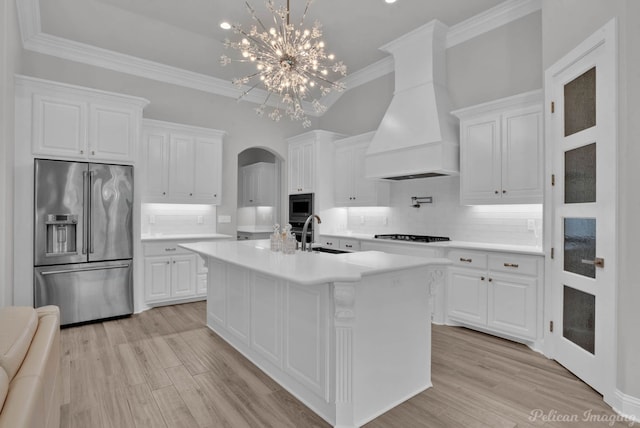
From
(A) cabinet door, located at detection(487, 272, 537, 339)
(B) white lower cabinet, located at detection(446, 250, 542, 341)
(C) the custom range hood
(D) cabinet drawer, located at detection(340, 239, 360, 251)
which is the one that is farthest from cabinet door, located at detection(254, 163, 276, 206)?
(A) cabinet door, located at detection(487, 272, 537, 339)

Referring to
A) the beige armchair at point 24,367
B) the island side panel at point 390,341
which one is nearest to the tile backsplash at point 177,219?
the beige armchair at point 24,367

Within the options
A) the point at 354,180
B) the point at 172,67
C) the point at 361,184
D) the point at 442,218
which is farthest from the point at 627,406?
the point at 172,67

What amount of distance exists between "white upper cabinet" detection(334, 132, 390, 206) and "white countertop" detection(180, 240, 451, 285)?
2542 mm

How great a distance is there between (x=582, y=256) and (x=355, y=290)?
78.4 inches

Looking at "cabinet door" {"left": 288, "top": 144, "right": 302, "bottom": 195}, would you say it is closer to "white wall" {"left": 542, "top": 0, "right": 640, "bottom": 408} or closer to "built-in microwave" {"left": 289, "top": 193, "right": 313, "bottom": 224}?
"built-in microwave" {"left": 289, "top": 193, "right": 313, "bottom": 224}

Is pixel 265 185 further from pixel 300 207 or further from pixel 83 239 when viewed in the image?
pixel 83 239

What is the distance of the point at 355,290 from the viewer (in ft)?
6.82

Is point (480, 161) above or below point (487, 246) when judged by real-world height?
above

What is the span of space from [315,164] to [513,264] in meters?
3.38

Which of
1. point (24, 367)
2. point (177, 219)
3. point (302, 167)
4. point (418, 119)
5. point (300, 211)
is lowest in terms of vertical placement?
point (24, 367)

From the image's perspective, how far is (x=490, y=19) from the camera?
13.4 ft

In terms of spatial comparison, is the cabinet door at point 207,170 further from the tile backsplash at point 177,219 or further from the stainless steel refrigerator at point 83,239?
the stainless steel refrigerator at point 83,239

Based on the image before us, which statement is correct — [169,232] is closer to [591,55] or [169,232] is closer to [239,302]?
[239,302]

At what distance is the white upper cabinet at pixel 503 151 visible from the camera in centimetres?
341
